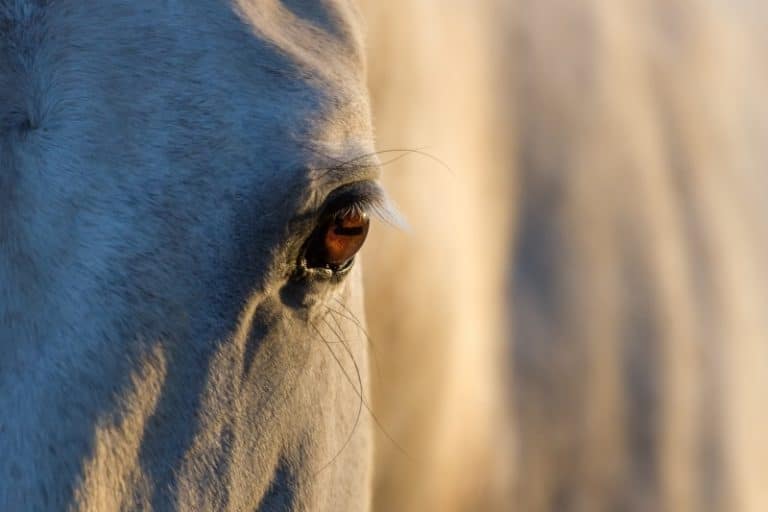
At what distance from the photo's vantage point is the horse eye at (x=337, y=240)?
1.05 metres

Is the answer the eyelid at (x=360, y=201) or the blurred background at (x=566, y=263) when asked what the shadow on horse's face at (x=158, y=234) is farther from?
the blurred background at (x=566, y=263)

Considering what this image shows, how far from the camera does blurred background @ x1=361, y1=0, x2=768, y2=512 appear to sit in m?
1.66

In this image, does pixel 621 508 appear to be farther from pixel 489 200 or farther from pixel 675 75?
pixel 675 75

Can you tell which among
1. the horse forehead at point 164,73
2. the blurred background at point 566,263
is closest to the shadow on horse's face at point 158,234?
the horse forehead at point 164,73

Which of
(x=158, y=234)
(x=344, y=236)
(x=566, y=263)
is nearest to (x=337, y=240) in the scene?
(x=344, y=236)

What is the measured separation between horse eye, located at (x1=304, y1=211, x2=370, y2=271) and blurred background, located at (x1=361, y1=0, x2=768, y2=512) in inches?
19.2

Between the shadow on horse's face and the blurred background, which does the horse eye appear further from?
the blurred background

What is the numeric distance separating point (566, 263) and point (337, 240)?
0.90m

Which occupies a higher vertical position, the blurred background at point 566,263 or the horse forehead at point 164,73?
the horse forehead at point 164,73

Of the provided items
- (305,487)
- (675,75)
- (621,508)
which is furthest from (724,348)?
(305,487)

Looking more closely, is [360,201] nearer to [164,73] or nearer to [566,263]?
[164,73]

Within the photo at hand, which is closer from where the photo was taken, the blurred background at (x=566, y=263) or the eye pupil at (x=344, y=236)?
the eye pupil at (x=344, y=236)

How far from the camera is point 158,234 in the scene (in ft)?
2.99

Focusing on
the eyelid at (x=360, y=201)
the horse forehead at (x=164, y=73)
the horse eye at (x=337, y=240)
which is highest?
the horse forehead at (x=164, y=73)
